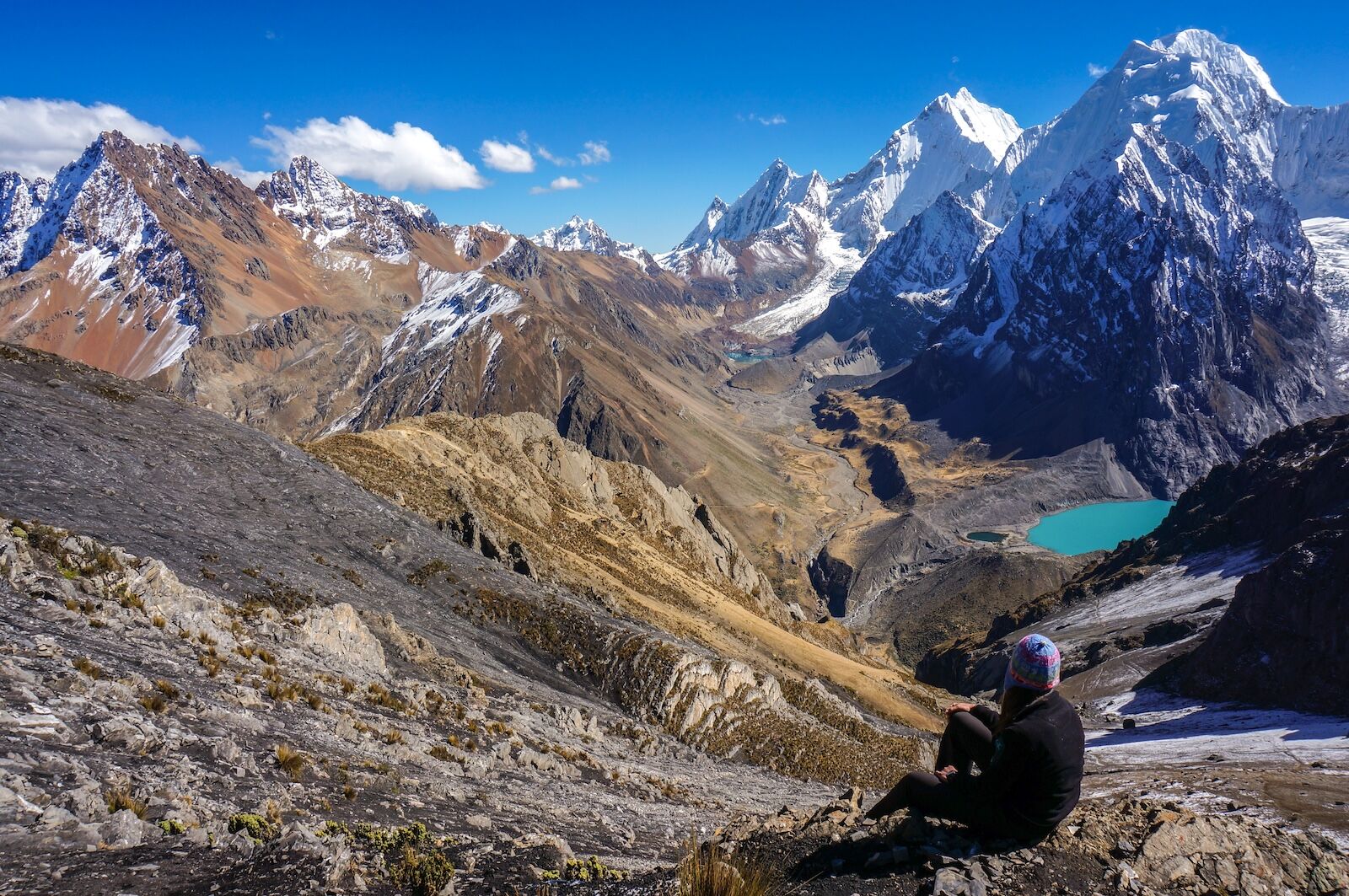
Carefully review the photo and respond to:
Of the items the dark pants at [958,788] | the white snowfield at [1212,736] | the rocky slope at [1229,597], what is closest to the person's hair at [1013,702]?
the dark pants at [958,788]

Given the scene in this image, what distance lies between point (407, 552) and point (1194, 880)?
29715 mm

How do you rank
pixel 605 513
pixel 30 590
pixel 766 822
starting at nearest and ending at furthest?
pixel 766 822, pixel 30 590, pixel 605 513

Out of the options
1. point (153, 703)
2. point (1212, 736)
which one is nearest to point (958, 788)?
point (153, 703)

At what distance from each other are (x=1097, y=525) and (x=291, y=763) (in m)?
193

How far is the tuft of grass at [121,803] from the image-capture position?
25.3ft

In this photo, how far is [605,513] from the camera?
64.4 meters

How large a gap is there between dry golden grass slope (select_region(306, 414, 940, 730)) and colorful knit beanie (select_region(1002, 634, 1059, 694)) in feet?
106

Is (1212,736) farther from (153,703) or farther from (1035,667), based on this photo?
(153,703)

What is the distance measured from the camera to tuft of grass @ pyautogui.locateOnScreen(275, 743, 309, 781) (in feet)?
34.7

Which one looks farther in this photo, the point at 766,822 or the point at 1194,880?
the point at 766,822

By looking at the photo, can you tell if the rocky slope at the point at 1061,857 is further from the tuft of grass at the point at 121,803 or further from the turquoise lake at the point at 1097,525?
the turquoise lake at the point at 1097,525

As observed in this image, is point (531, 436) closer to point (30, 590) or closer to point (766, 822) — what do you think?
point (30, 590)

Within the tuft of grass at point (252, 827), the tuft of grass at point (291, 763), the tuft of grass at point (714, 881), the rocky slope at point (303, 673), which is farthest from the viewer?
the tuft of grass at point (291, 763)

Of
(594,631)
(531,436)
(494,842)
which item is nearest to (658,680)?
(594,631)
